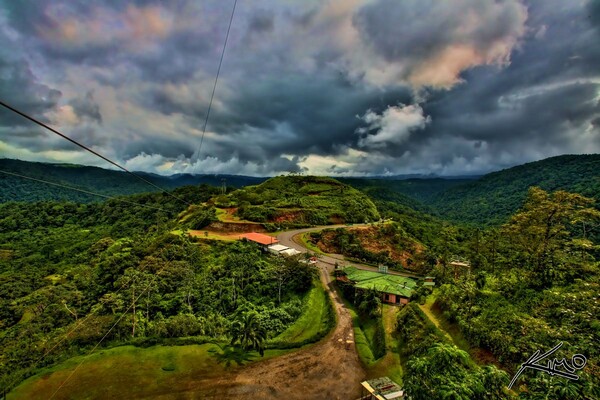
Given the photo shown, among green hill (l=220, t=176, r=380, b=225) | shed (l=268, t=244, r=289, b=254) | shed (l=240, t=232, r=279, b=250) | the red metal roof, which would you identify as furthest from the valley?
green hill (l=220, t=176, r=380, b=225)

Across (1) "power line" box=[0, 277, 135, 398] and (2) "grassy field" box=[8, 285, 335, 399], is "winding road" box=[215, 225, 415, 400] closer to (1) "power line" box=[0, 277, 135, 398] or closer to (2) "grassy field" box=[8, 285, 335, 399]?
(2) "grassy field" box=[8, 285, 335, 399]

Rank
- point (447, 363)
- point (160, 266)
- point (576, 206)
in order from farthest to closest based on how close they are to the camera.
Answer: point (160, 266) < point (576, 206) < point (447, 363)

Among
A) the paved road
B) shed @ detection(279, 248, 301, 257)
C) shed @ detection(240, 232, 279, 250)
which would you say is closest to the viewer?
the paved road

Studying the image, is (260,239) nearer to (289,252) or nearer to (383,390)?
(289,252)

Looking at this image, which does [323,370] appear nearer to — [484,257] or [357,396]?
[357,396]

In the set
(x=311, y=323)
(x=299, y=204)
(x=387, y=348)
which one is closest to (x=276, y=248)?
(x=311, y=323)

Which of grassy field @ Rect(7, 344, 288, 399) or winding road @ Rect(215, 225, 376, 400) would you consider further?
grassy field @ Rect(7, 344, 288, 399)

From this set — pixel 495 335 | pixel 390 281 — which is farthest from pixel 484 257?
pixel 495 335

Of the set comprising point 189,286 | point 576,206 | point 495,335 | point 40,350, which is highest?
point 576,206
